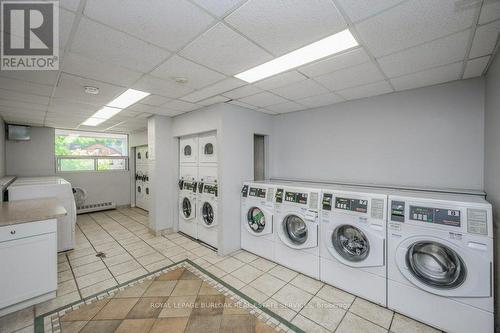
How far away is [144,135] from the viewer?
20.7ft

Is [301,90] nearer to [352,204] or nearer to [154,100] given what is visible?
[352,204]

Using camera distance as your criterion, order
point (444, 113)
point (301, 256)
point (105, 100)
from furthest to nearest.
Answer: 1. point (105, 100)
2. point (301, 256)
3. point (444, 113)

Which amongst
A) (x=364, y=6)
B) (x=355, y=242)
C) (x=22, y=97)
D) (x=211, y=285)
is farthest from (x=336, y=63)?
(x=22, y=97)

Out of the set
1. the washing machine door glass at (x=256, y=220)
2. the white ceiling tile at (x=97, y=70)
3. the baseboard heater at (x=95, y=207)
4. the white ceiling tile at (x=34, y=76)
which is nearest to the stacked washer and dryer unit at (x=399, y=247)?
the washing machine door glass at (x=256, y=220)

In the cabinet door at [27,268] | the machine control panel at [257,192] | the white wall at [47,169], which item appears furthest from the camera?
the white wall at [47,169]

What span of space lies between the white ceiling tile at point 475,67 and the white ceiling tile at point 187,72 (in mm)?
2470

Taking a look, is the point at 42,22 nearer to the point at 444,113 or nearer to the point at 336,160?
the point at 336,160

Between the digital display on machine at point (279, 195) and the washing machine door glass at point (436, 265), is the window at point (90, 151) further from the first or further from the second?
the washing machine door glass at point (436, 265)

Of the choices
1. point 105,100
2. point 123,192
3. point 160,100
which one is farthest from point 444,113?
point 123,192

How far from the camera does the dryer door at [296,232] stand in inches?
108

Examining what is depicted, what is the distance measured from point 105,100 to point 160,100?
0.84 meters

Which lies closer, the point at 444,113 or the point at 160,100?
the point at 444,113

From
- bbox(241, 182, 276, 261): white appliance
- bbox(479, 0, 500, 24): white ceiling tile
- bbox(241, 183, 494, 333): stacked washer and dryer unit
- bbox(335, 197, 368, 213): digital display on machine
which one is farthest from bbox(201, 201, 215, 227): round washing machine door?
bbox(479, 0, 500, 24): white ceiling tile

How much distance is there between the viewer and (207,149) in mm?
3844
